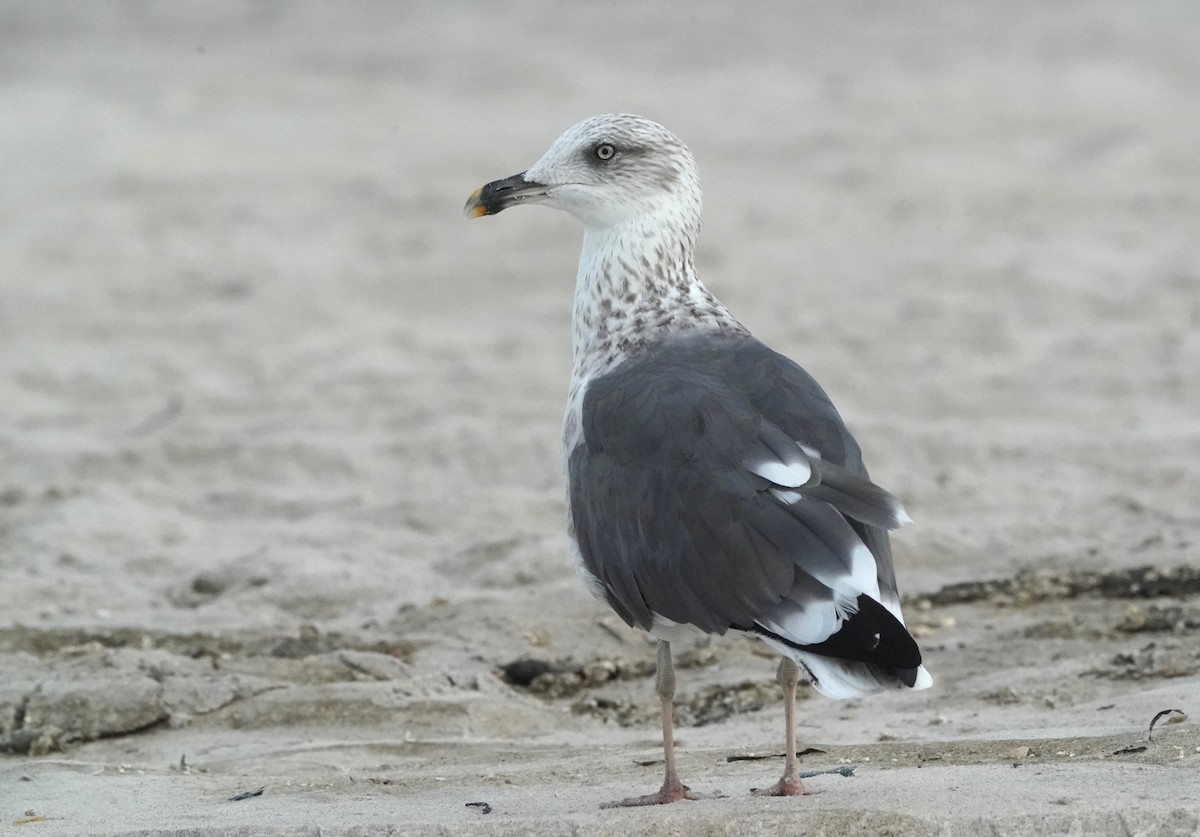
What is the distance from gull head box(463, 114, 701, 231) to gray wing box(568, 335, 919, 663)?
Result: 0.61m

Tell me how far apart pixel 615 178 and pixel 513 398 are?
12.5ft

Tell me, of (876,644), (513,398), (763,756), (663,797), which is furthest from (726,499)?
(513,398)

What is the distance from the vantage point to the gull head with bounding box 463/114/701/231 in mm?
4734

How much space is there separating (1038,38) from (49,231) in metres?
7.08

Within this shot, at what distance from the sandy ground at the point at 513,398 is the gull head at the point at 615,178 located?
1339 mm

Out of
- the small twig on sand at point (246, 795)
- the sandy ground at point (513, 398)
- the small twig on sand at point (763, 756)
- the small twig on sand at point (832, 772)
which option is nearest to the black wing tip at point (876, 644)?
the sandy ground at point (513, 398)

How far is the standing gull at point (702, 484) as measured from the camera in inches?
136

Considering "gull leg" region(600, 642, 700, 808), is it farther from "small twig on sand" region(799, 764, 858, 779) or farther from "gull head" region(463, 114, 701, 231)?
"gull head" region(463, 114, 701, 231)

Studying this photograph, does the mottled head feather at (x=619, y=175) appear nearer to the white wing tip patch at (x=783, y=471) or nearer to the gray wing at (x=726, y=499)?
the gray wing at (x=726, y=499)

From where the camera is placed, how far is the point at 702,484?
3.76 meters

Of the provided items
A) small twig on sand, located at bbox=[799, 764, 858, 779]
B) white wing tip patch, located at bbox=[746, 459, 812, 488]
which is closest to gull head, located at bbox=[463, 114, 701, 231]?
white wing tip patch, located at bbox=[746, 459, 812, 488]

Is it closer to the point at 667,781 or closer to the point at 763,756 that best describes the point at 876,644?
the point at 667,781

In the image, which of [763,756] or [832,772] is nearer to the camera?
[832,772]

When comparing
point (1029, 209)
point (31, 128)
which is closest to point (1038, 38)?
point (1029, 209)
